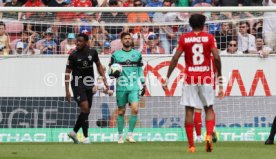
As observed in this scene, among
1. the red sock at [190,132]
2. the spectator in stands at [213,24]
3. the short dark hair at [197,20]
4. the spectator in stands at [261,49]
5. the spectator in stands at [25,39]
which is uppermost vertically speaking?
the spectator in stands at [213,24]

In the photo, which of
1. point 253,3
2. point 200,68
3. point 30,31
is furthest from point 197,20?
point 253,3

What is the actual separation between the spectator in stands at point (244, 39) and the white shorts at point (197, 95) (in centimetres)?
625

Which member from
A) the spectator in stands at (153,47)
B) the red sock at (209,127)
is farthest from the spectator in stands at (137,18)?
the red sock at (209,127)

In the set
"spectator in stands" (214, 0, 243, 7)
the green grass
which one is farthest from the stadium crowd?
the green grass

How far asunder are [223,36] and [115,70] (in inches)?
143

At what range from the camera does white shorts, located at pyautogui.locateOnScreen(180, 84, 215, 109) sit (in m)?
13.7

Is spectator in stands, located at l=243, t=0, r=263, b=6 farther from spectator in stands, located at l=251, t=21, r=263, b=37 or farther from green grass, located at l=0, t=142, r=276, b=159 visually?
green grass, located at l=0, t=142, r=276, b=159

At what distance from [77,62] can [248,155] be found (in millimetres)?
5441

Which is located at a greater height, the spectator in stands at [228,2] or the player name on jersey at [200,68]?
the spectator in stands at [228,2]

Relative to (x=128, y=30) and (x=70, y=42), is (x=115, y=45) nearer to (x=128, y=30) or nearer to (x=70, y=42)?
(x=128, y=30)

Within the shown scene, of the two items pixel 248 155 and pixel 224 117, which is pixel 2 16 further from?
pixel 248 155

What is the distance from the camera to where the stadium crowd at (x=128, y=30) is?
19.9 metres

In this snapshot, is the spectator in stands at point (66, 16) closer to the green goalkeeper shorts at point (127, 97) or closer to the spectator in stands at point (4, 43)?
the spectator in stands at point (4, 43)

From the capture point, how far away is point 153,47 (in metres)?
20.1
